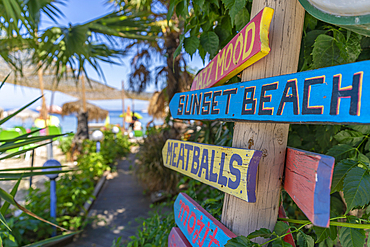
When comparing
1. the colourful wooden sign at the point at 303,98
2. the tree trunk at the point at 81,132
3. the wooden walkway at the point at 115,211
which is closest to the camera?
the colourful wooden sign at the point at 303,98

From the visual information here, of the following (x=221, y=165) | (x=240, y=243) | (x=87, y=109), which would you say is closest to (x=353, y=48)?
(x=221, y=165)

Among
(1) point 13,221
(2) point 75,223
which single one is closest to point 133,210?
(2) point 75,223

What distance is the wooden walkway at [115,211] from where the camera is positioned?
8.22 ft

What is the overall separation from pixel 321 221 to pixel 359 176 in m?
0.25

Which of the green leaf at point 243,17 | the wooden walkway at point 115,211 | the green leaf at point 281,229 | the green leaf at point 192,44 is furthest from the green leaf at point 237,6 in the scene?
the wooden walkway at point 115,211

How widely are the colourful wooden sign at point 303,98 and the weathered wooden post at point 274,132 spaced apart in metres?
0.11

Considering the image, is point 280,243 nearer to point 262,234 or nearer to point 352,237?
point 262,234

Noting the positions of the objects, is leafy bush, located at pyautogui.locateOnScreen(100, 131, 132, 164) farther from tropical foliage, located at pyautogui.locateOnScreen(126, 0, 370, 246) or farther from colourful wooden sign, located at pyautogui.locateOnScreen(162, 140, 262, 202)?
tropical foliage, located at pyautogui.locateOnScreen(126, 0, 370, 246)

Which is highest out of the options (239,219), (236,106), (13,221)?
(236,106)

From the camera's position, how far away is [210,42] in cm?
95

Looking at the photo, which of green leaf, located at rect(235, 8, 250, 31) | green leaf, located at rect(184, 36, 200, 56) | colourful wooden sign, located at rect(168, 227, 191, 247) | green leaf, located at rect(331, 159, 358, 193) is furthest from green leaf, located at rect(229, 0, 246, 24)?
colourful wooden sign, located at rect(168, 227, 191, 247)

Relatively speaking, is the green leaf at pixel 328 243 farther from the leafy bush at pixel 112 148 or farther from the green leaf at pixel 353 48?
the leafy bush at pixel 112 148

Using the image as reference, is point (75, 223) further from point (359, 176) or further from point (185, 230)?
point (359, 176)

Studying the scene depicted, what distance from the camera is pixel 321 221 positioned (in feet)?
1.35
